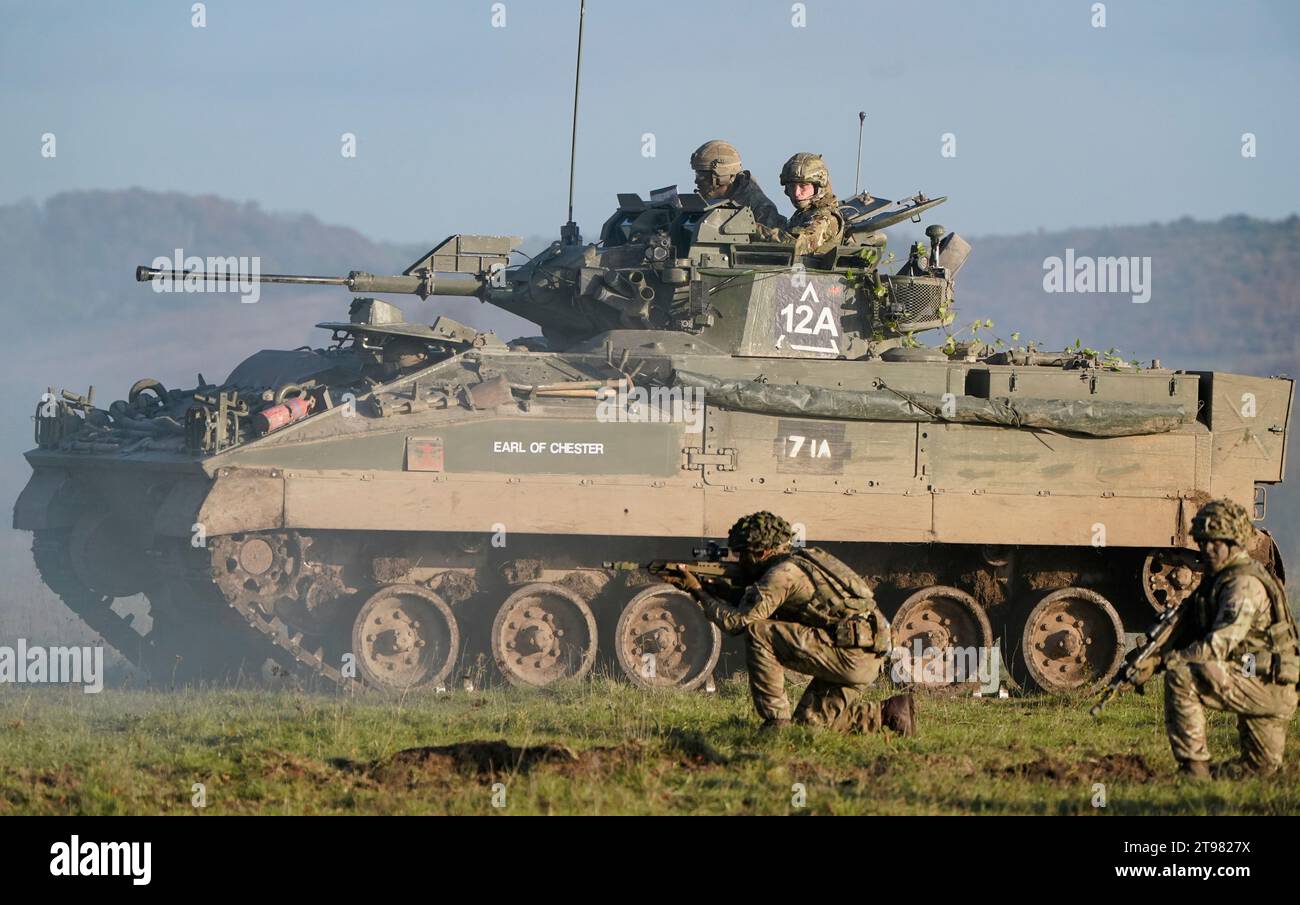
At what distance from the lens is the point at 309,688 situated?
1698 centimetres

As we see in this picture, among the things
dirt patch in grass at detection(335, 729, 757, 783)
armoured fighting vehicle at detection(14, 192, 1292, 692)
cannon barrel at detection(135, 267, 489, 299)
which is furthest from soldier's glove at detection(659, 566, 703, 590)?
cannon barrel at detection(135, 267, 489, 299)

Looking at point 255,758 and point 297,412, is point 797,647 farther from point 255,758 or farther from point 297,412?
point 297,412

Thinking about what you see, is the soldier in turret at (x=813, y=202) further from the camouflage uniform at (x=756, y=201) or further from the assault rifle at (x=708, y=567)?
the assault rifle at (x=708, y=567)

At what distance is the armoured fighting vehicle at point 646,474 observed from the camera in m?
16.3

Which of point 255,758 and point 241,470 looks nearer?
point 255,758

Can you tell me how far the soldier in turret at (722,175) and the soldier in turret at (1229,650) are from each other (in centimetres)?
806

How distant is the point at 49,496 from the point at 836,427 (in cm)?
731

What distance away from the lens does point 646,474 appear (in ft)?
54.5

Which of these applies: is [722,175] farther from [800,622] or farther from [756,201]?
[800,622]

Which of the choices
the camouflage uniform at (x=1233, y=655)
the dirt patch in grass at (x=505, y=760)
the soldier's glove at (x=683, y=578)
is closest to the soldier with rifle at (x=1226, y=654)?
the camouflage uniform at (x=1233, y=655)

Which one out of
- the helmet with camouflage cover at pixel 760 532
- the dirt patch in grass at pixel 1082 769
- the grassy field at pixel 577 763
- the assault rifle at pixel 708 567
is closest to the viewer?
the grassy field at pixel 577 763

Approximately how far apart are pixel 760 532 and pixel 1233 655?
118 inches
